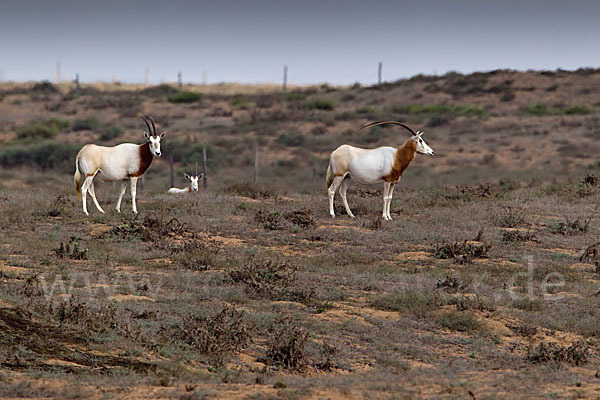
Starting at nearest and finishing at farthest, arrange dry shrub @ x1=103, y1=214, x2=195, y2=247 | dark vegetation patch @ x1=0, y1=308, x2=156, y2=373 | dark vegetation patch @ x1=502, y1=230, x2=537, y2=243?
dark vegetation patch @ x1=0, y1=308, x2=156, y2=373 → dry shrub @ x1=103, y1=214, x2=195, y2=247 → dark vegetation patch @ x1=502, y1=230, x2=537, y2=243

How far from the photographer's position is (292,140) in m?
38.0

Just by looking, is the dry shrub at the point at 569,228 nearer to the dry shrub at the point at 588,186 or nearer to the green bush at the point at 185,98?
the dry shrub at the point at 588,186

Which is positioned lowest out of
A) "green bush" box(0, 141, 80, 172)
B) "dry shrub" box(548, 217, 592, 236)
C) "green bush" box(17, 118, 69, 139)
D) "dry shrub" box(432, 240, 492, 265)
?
"green bush" box(0, 141, 80, 172)

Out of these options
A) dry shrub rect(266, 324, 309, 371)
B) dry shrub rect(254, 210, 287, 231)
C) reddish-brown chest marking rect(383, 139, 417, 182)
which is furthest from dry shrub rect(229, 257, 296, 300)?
reddish-brown chest marking rect(383, 139, 417, 182)

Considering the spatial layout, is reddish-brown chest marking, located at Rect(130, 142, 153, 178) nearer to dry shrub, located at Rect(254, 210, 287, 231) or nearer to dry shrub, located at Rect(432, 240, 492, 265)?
dry shrub, located at Rect(254, 210, 287, 231)

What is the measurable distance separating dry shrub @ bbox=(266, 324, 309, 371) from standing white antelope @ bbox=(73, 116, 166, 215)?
8219 mm

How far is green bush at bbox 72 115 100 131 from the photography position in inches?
1688

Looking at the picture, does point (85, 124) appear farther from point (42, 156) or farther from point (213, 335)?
point (213, 335)

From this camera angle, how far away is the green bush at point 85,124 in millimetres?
42875

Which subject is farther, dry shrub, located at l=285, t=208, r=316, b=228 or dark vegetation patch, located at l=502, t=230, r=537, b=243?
dry shrub, located at l=285, t=208, r=316, b=228

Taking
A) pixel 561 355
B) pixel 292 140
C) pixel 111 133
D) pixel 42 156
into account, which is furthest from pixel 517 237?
pixel 111 133

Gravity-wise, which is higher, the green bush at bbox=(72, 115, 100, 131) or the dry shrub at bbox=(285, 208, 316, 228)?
the green bush at bbox=(72, 115, 100, 131)

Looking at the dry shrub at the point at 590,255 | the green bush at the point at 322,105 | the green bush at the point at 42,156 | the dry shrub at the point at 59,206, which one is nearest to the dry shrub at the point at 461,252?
the dry shrub at the point at 590,255

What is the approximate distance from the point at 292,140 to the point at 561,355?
30.5 meters
